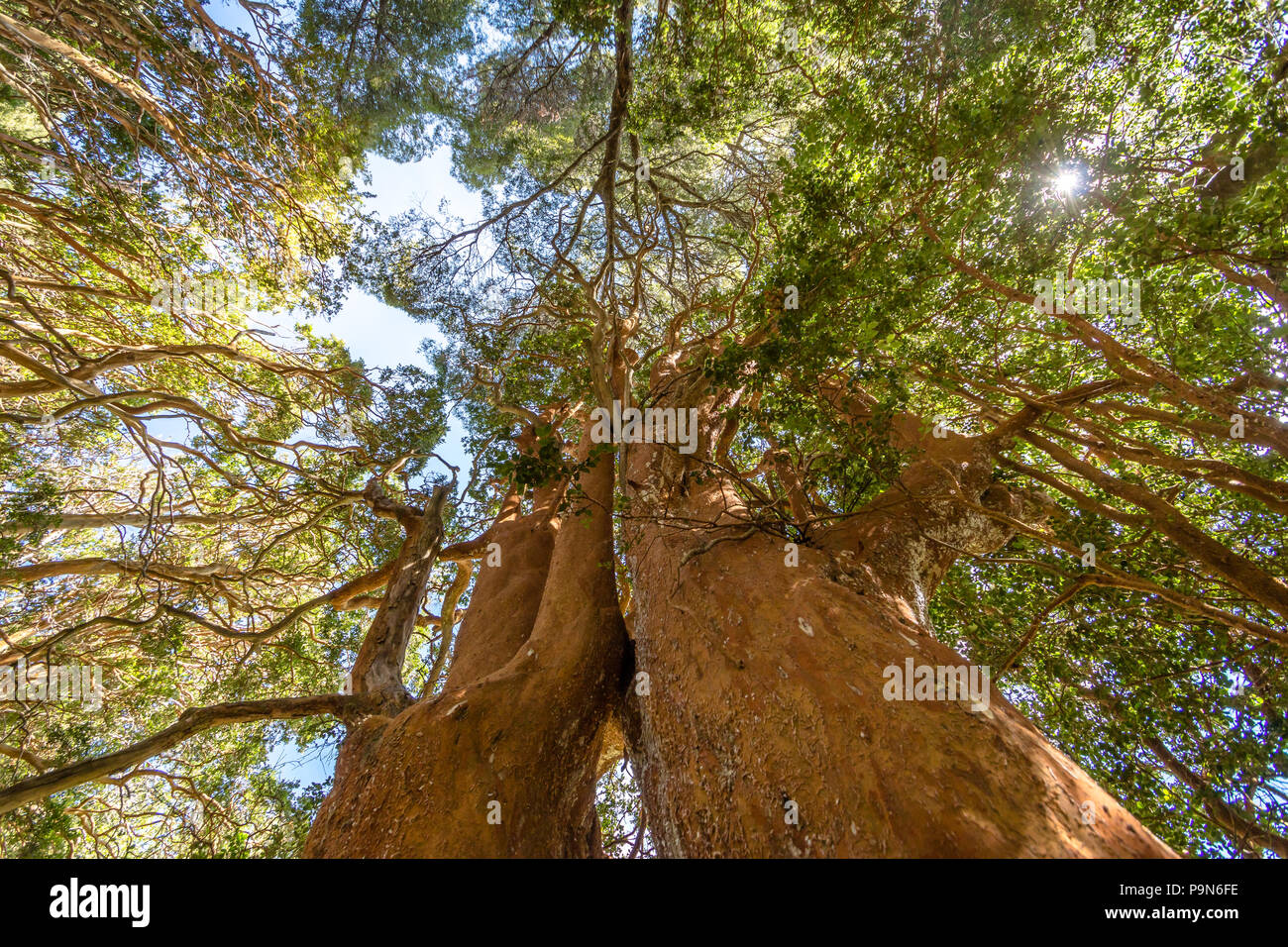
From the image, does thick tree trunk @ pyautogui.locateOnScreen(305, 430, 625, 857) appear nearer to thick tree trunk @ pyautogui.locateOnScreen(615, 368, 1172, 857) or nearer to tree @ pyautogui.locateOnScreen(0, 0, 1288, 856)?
tree @ pyautogui.locateOnScreen(0, 0, 1288, 856)

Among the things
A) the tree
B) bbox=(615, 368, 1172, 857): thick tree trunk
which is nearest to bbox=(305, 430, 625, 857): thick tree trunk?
the tree

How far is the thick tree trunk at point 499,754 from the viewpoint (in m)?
2.48

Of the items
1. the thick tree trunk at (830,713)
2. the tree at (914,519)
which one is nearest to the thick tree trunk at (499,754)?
the tree at (914,519)

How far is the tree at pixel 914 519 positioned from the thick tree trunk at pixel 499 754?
0.07ft

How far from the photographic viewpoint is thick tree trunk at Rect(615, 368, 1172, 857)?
167cm

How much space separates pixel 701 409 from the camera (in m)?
4.83

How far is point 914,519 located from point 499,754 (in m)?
3.01

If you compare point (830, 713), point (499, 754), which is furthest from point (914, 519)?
point (499, 754)

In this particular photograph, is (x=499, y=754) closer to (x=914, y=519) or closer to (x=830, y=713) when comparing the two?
(x=830, y=713)

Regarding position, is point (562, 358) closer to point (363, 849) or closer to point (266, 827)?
point (363, 849)

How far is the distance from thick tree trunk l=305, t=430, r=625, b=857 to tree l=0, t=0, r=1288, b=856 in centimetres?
2

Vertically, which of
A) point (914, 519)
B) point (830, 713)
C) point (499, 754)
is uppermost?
point (914, 519)

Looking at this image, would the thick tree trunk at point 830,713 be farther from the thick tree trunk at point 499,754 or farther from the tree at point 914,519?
the thick tree trunk at point 499,754

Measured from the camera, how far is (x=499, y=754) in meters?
2.79
